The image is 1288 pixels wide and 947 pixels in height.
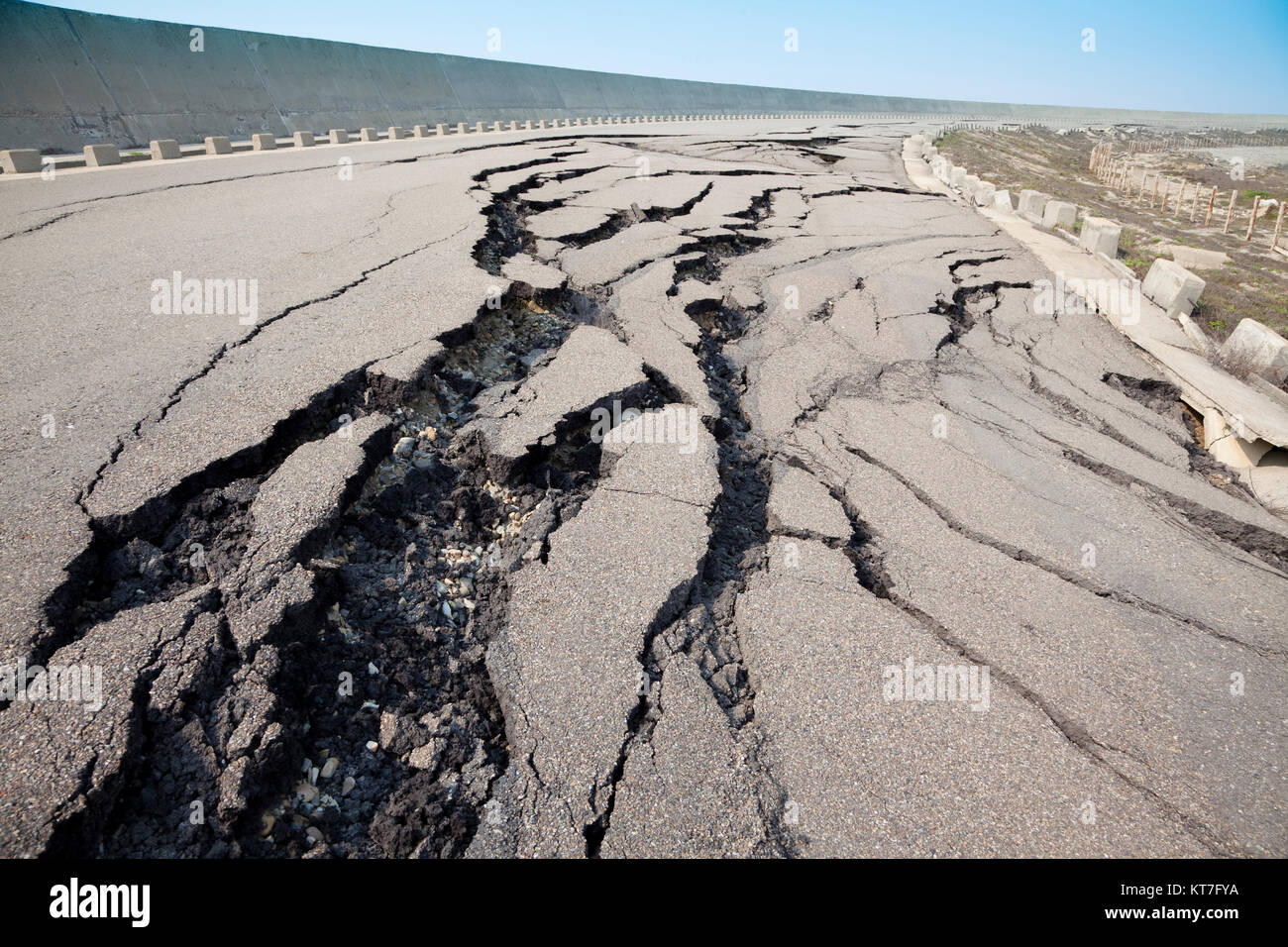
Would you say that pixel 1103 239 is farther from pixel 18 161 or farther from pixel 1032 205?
pixel 18 161

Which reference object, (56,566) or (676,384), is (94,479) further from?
(676,384)
